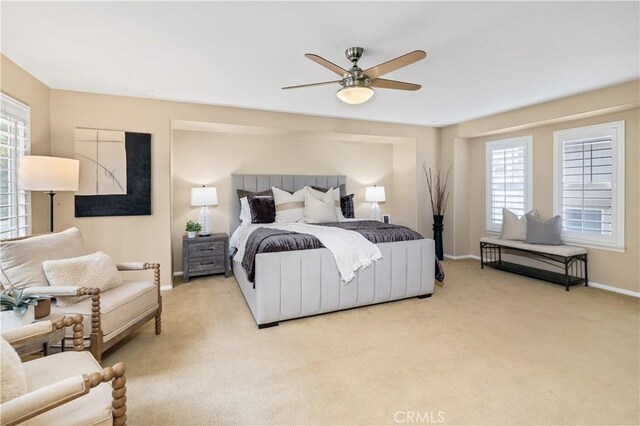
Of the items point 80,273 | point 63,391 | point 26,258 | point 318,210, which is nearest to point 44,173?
point 26,258

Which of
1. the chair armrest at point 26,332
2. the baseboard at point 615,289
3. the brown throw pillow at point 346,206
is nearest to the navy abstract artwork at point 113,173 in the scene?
the chair armrest at point 26,332

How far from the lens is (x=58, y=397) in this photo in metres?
1.07

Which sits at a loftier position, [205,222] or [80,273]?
[205,222]

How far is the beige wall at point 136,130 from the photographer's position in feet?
11.8

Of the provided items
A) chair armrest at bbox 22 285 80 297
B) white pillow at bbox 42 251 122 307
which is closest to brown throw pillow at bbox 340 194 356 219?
white pillow at bbox 42 251 122 307

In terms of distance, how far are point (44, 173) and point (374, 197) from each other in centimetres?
450

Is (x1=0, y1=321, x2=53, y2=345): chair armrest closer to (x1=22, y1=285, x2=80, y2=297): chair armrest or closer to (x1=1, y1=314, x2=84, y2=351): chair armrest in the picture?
(x1=1, y1=314, x2=84, y2=351): chair armrest

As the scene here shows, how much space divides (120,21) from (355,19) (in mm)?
1625

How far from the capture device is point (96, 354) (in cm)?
202

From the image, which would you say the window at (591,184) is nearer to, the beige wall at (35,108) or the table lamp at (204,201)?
the table lamp at (204,201)

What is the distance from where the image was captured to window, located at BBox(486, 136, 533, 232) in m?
4.87

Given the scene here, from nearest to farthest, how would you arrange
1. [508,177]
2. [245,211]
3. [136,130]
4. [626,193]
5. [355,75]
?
[355,75] → [626,193] → [136,130] → [245,211] → [508,177]

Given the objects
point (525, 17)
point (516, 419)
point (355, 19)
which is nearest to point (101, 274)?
point (355, 19)

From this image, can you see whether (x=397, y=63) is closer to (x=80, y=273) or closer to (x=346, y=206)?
(x=80, y=273)
